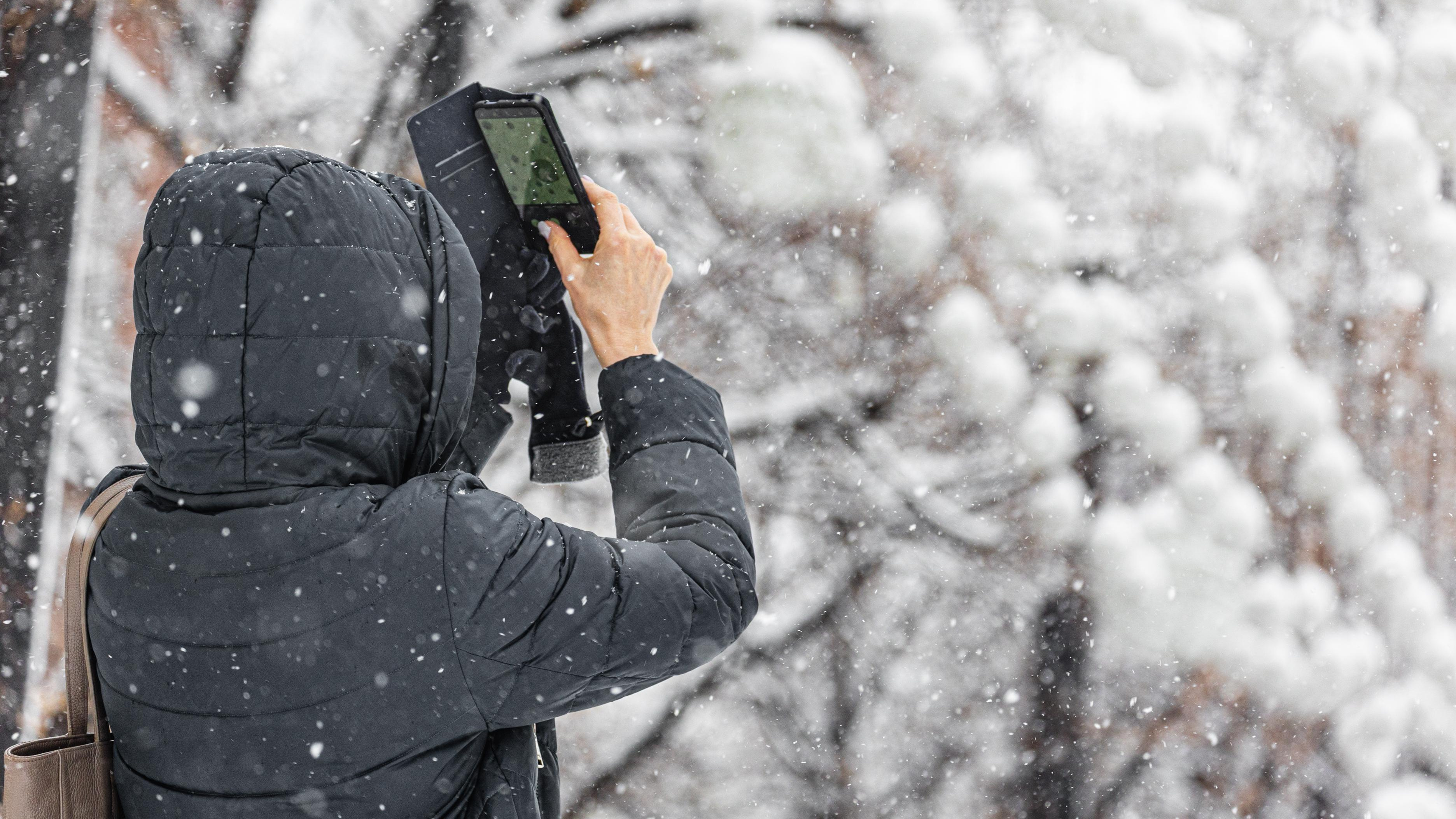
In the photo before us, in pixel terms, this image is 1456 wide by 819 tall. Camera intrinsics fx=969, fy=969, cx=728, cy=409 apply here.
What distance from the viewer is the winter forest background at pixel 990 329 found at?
1765 millimetres

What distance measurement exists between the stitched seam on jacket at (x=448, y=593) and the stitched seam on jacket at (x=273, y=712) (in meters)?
0.01

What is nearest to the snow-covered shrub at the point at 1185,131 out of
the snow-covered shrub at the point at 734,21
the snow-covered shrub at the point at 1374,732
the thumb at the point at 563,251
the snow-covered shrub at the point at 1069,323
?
the snow-covered shrub at the point at 1069,323

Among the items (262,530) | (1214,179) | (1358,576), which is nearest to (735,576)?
(262,530)

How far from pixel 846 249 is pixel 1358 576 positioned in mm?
1161

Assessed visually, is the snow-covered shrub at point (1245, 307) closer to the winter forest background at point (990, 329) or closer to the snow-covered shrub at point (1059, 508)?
the winter forest background at point (990, 329)

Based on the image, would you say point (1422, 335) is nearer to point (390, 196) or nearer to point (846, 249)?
point (846, 249)

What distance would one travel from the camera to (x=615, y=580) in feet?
2.80

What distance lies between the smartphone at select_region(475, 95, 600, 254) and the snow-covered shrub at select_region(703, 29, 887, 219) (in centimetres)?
63

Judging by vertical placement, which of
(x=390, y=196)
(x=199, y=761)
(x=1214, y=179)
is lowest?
(x=1214, y=179)

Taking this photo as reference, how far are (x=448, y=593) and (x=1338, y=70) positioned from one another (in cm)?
182

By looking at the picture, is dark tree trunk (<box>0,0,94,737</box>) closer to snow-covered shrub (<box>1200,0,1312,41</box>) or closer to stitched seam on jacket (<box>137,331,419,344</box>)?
stitched seam on jacket (<box>137,331,419,344</box>)

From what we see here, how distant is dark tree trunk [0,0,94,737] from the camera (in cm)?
175

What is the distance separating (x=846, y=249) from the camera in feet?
5.96

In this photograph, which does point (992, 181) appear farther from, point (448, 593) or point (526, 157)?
point (448, 593)
